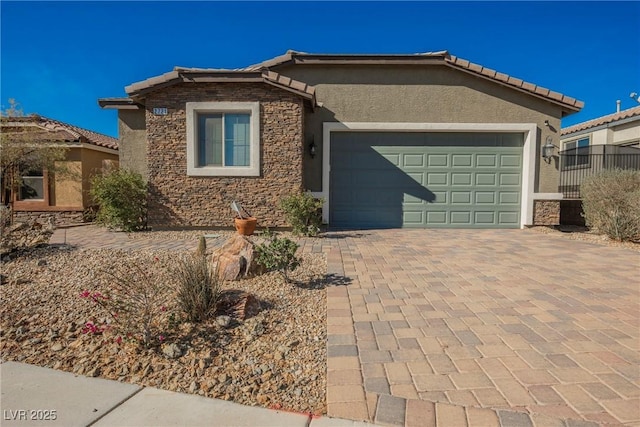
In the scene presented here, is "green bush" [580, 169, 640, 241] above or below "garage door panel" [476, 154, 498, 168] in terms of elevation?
below

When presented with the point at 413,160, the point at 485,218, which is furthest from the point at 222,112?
the point at 485,218

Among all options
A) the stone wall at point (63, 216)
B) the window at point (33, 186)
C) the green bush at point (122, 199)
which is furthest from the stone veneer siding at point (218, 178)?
the window at point (33, 186)

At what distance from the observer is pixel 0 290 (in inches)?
171

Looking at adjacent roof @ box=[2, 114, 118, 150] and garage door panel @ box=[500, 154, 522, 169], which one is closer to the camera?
garage door panel @ box=[500, 154, 522, 169]

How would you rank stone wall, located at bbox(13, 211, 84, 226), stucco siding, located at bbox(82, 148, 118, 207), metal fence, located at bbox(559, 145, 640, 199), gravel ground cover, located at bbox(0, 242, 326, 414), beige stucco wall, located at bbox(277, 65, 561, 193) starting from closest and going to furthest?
gravel ground cover, located at bbox(0, 242, 326, 414)
beige stucco wall, located at bbox(277, 65, 561, 193)
stone wall, located at bbox(13, 211, 84, 226)
stucco siding, located at bbox(82, 148, 118, 207)
metal fence, located at bbox(559, 145, 640, 199)

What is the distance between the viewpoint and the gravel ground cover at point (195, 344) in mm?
2494

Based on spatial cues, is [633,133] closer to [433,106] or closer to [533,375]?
[433,106]

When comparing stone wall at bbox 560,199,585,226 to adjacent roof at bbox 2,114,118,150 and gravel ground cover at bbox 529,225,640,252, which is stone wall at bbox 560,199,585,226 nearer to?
gravel ground cover at bbox 529,225,640,252

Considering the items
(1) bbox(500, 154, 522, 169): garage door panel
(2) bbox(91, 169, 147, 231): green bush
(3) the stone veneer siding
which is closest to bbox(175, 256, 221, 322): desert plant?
(3) the stone veneer siding

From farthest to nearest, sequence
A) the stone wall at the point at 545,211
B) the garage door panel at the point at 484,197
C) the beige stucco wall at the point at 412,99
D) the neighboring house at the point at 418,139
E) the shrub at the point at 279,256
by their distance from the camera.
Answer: the garage door panel at the point at 484,197
the stone wall at the point at 545,211
the beige stucco wall at the point at 412,99
the neighboring house at the point at 418,139
the shrub at the point at 279,256

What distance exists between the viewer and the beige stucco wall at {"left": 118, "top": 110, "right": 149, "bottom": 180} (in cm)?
968

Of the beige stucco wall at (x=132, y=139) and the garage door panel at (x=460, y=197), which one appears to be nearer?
the beige stucco wall at (x=132, y=139)

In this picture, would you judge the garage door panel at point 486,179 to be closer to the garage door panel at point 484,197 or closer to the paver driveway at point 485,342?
the garage door panel at point 484,197

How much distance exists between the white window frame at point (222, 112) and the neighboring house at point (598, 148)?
9.12 meters
